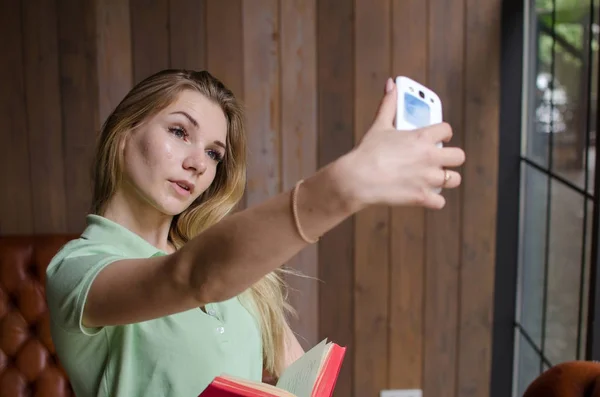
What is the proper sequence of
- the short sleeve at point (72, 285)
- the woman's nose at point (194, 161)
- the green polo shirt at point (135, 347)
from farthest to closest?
the woman's nose at point (194, 161)
the green polo shirt at point (135, 347)
the short sleeve at point (72, 285)

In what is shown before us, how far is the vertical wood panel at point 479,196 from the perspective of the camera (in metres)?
2.53

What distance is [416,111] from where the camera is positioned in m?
0.82

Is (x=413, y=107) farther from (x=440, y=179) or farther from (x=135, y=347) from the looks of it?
(x=135, y=347)

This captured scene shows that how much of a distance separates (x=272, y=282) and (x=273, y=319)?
9cm

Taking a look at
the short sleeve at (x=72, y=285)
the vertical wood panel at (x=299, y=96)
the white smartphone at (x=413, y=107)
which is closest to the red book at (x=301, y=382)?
the short sleeve at (x=72, y=285)

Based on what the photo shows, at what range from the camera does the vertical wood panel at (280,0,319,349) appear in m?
2.48

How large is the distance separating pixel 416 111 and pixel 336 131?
1717 millimetres

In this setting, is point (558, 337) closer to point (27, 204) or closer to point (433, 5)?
point (433, 5)

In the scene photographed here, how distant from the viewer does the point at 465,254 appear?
2639mm

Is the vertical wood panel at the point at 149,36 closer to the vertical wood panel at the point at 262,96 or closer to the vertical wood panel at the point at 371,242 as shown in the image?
the vertical wood panel at the point at 262,96

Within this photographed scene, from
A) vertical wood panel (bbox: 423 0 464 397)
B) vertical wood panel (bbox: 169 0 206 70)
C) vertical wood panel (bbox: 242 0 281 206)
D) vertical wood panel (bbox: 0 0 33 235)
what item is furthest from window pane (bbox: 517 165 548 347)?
vertical wood panel (bbox: 0 0 33 235)

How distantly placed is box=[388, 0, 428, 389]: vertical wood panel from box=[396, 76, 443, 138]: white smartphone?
1.68 m

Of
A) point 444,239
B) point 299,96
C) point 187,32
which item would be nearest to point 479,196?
point 444,239

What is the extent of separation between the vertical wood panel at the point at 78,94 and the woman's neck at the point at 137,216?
1.30m
